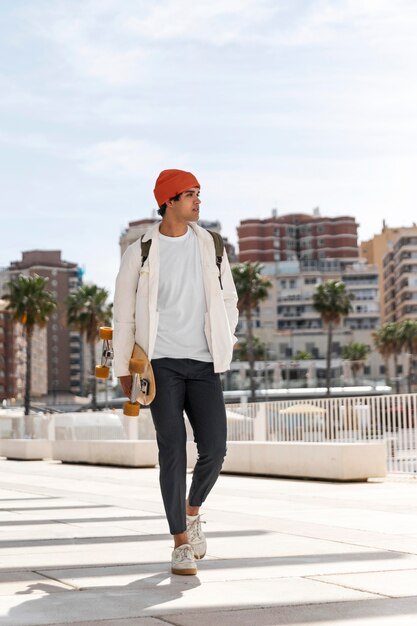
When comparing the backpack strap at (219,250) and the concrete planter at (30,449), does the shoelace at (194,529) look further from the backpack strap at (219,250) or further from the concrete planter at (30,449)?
the concrete planter at (30,449)

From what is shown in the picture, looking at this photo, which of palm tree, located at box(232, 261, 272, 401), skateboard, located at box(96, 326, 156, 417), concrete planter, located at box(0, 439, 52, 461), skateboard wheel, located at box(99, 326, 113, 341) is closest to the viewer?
skateboard, located at box(96, 326, 156, 417)

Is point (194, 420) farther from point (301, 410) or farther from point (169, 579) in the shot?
point (301, 410)

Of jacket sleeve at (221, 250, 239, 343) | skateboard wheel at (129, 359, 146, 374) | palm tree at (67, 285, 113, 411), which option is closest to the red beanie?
jacket sleeve at (221, 250, 239, 343)

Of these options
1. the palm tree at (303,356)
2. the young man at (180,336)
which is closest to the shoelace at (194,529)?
the young man at (180,336)

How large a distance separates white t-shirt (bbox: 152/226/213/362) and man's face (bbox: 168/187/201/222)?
11 cm

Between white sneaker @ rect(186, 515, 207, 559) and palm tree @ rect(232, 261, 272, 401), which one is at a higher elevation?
palm tree @ rect(232, 261, 272, 401)

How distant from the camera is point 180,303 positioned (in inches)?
220

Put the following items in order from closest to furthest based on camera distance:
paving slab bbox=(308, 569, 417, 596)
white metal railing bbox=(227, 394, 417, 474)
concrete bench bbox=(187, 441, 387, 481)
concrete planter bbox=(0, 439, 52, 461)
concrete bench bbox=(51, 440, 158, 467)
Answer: paving slab bbox=(308, 569, 417, 596) < white metal railing bbox=(227, 394, 417, 474) < concrete bench bbox=(187, 441, 387, 481) < concrete bench bbox=(51, 440, 158, 467) < concrete planter bbox=(0, 439, 52, 461)

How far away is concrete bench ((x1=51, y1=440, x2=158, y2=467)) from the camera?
2272cm

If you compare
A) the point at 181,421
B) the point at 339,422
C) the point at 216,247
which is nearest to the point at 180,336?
the point at 181,421

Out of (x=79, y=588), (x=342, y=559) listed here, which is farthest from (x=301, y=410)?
(x=79, y=588)

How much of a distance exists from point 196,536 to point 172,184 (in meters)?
1.78

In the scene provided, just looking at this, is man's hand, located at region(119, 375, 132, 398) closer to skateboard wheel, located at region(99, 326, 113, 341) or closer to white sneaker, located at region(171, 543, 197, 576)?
skateboard wheel, located at region(99, 326, 113, 341)

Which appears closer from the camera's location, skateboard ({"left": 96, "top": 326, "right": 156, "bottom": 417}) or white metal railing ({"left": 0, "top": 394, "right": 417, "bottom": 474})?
skateboard ({"left": 96, "top": 326, "right": 156, "bottom": 417})
